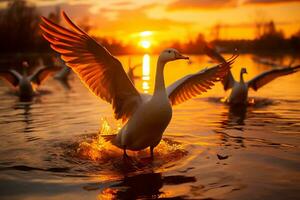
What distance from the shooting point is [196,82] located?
→ 9289mm

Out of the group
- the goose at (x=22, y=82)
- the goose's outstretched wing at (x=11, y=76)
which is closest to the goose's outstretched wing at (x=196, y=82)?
the goose at (x=22, y=82)

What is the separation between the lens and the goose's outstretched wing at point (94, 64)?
269 inches

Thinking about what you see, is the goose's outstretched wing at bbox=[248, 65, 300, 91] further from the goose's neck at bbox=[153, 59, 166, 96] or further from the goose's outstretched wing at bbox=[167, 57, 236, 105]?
the goose's neck at bbox=[153, 59, 166, 96]

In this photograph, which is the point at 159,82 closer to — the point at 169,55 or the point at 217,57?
the point at 169,55

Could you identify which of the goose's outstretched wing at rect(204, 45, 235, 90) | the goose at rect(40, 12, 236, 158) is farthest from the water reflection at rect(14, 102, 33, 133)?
the goose's outstretched wing at rect(204, 45, 235, 90)

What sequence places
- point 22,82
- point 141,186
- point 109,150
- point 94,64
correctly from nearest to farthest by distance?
point 141,186 → point 94,64 → point 109,150 → point 22,82

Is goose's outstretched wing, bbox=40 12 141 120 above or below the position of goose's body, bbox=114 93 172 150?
above

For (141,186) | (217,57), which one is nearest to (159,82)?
(141,186)

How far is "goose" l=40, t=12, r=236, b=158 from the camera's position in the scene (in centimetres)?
692

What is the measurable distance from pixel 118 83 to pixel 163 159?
161cm

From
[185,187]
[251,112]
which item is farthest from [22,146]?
[251,112]

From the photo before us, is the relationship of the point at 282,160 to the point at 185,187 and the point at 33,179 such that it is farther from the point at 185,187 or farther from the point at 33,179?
the point at 33,179

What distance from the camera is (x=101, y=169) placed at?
715 cm

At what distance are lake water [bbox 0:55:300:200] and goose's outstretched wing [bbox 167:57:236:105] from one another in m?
1.03
